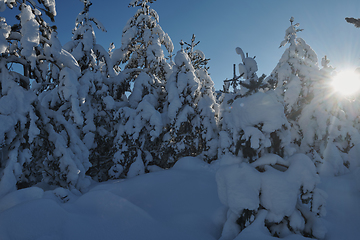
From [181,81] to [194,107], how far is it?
134cm

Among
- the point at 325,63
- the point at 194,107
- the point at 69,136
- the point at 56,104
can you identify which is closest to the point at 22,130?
the point at 69,136

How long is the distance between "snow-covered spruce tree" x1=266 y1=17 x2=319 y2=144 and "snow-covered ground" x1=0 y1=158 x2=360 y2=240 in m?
3.81

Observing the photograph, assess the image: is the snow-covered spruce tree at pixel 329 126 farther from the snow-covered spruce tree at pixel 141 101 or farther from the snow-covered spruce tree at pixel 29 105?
the snow-covered spruce tree at pixel 29 105

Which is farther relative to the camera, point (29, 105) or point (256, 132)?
point (29, 105)

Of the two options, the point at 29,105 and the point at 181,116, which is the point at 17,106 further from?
the point at 181,116

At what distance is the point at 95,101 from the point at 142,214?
23.1ft

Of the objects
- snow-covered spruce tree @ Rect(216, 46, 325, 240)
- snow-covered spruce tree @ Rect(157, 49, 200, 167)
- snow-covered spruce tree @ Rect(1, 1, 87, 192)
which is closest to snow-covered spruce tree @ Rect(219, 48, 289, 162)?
snow-covered spruce tree @ Rect(216, 46, 325, 240)

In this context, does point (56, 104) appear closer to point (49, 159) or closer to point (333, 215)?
point (49, 159)

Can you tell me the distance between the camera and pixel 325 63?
9.69m

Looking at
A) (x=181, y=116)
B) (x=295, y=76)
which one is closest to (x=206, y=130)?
(x=181, y=116)

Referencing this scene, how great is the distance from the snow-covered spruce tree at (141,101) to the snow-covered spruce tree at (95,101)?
82cm

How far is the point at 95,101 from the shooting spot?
30.1ft

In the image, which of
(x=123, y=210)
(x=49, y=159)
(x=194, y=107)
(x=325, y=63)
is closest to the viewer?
(x=123, y=210)

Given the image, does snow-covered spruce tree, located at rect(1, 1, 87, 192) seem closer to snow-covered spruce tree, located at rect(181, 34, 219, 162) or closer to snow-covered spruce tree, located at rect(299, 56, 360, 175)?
snow-covered spruce tree, located at rect(181, 34, 219, 162)
